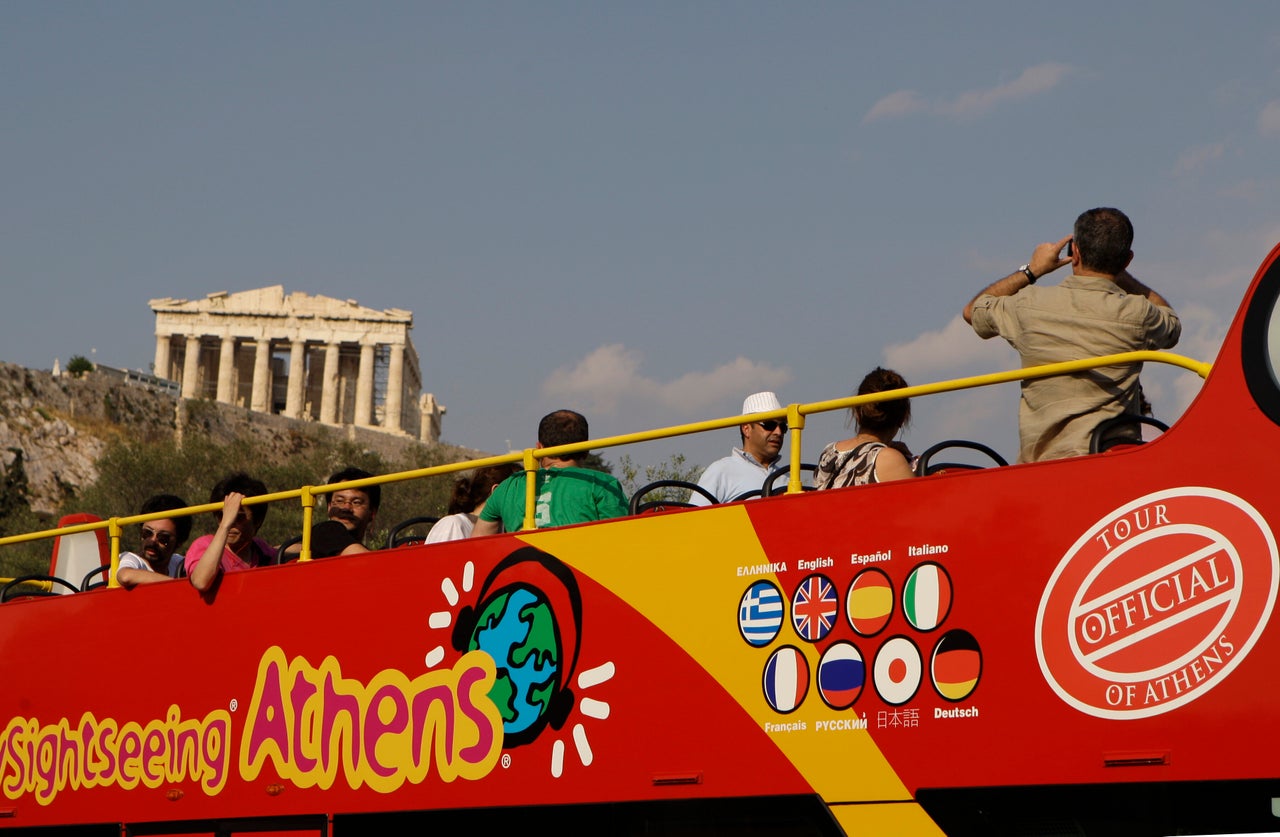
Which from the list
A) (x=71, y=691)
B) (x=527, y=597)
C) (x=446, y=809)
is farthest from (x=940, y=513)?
(x=71, y=691)

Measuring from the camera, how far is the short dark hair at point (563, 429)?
7.04 meters

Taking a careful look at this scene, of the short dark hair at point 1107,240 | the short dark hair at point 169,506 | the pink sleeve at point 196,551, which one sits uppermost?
the short dark hair at point 1107,240

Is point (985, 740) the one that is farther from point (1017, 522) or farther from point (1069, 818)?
point (1017, 522)

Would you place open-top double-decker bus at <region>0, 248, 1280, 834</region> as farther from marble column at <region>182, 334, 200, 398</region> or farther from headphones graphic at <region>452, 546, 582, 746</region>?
marble column at <region>182, 334, 200, 398</region>

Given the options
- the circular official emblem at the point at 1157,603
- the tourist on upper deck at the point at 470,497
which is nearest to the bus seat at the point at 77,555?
the tourist on upper deck at the point at 470,497

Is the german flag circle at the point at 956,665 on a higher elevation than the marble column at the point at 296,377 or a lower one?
lower

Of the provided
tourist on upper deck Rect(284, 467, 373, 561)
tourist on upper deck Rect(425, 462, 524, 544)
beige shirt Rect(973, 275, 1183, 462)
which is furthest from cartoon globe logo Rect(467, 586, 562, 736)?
beige shirt Rect(973, 275, 1183, 462)

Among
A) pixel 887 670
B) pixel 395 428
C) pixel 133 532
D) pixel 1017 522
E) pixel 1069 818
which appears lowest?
pixel 1069 818

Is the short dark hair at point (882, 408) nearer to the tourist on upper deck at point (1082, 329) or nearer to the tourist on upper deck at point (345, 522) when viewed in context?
the tourist on upper deck at point (1082, 329)

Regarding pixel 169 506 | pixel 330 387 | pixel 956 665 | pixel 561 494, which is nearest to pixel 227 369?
pixel 330 387

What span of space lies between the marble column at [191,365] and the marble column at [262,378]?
154 inches

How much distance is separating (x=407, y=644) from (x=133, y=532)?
42295 millimetres

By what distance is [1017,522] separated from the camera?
5.04 m

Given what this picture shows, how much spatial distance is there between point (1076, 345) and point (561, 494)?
2.34 metres
